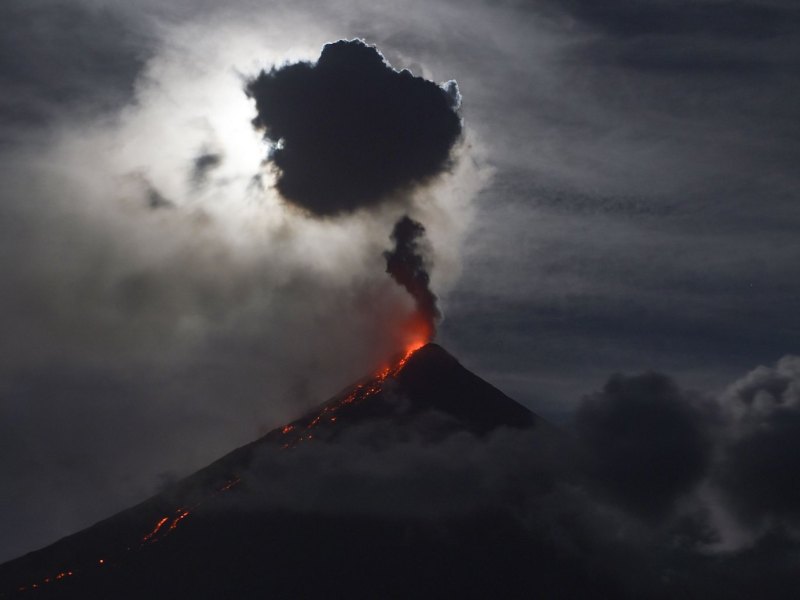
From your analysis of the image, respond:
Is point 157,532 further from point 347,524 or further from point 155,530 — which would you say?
point 347,524

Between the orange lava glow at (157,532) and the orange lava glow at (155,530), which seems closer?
the orange lava glow at (157,532)

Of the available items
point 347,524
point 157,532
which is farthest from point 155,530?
point 347,524

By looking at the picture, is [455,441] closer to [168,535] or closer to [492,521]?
[492,521]

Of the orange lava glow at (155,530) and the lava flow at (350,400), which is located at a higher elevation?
the lava flow at (350,400)

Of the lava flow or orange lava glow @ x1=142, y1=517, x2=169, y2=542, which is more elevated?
the lava flow

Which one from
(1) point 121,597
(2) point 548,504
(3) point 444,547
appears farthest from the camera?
(2) point 548,504

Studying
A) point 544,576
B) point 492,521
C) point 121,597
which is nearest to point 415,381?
point 492,521

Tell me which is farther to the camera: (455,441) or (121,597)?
(455,441)

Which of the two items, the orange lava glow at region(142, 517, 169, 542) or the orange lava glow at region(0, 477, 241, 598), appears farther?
the orange lava glow at region(142, 517, 169, 542)
